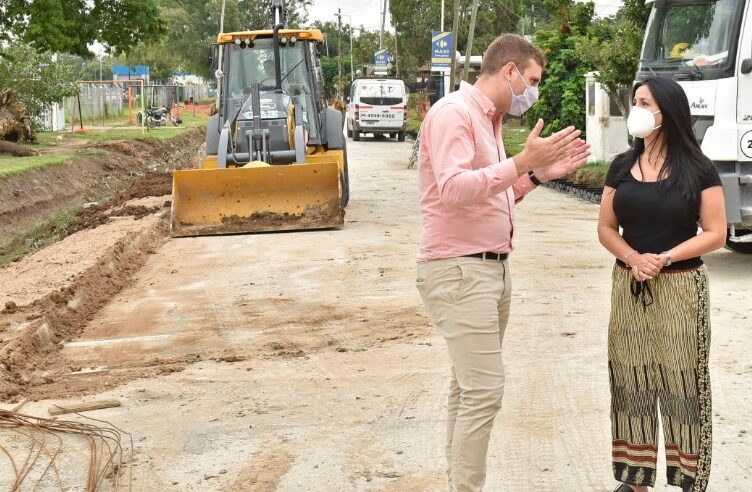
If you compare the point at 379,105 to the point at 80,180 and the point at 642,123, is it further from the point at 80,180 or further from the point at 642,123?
the point at 642,123

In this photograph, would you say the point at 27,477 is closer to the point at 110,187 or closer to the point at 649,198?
the point at 649,198

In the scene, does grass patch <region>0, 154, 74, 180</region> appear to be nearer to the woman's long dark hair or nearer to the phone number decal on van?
the phone number decal on van

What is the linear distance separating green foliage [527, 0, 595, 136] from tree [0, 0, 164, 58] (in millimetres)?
10859

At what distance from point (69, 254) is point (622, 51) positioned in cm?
1092

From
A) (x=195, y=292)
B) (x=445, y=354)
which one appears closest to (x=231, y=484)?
(x=445, y=354)

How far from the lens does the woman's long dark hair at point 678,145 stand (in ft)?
16.7

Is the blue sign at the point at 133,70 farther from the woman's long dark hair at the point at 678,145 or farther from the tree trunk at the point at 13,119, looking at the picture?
the woman's long dark hair at the point at 678,145

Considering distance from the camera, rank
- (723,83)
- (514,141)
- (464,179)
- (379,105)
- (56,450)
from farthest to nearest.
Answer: (379,105) → (514,141) → (723,83) → (56,450) → (464,179)

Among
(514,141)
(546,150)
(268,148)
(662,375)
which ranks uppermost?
(546,150)

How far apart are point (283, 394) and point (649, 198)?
3.43 m

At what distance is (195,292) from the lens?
39.7ft

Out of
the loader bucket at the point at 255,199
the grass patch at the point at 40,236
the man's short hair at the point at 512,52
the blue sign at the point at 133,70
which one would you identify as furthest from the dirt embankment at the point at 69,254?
the blue sign at the point at 133,70

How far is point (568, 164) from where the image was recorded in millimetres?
4918

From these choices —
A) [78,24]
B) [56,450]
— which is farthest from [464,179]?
[78,24]
